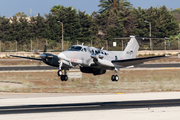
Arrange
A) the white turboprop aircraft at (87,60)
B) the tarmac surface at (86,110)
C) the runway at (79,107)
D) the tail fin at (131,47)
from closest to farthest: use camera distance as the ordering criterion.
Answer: the tarmac surface at (86,110), the runway at (79,107), the white turboprop aircraft at (87,60), the tail fin at (131,47)

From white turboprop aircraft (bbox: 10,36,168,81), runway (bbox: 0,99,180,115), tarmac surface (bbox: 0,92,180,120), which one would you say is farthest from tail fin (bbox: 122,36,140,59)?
runway (bbox: 0,99,180,115)

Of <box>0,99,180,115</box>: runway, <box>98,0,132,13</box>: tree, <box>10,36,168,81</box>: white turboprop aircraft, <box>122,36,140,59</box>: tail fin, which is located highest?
<box>98,0,132,13</box>: tree

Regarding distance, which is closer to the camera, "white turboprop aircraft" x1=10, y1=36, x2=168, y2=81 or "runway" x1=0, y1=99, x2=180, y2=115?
"runway" x1=0, y1=99, x2=180, y2=115

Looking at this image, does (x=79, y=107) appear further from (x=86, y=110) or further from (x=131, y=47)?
(x=131, y=47)

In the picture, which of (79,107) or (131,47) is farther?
(131,47)

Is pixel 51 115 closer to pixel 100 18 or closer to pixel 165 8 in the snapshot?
pixel 100 18

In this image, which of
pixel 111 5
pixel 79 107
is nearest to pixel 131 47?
pixel 79 107

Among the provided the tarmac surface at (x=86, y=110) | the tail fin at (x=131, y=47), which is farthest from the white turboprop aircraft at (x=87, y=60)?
the tarmac surface at (x=86, y=110)

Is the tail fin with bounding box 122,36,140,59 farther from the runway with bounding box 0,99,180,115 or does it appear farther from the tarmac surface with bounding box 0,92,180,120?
the runway with bounding box 0,99,180,115

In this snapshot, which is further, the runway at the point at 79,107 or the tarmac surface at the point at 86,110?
the runway at the point at 79,107

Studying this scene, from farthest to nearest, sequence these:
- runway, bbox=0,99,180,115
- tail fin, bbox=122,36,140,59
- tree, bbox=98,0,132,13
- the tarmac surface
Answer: tree, bbox=98,0,132,13
tail fin, bbox=122,36,140,59
runway, bbox=0,99,180,115
the tarmac surface

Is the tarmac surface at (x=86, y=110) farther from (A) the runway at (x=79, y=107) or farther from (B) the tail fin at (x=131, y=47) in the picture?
(B) the tail fin at (x=131, y=47)

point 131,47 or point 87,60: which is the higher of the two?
point 131,47

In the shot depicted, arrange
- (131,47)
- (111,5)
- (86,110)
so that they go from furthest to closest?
(111,5), (131,47), (86,110)
